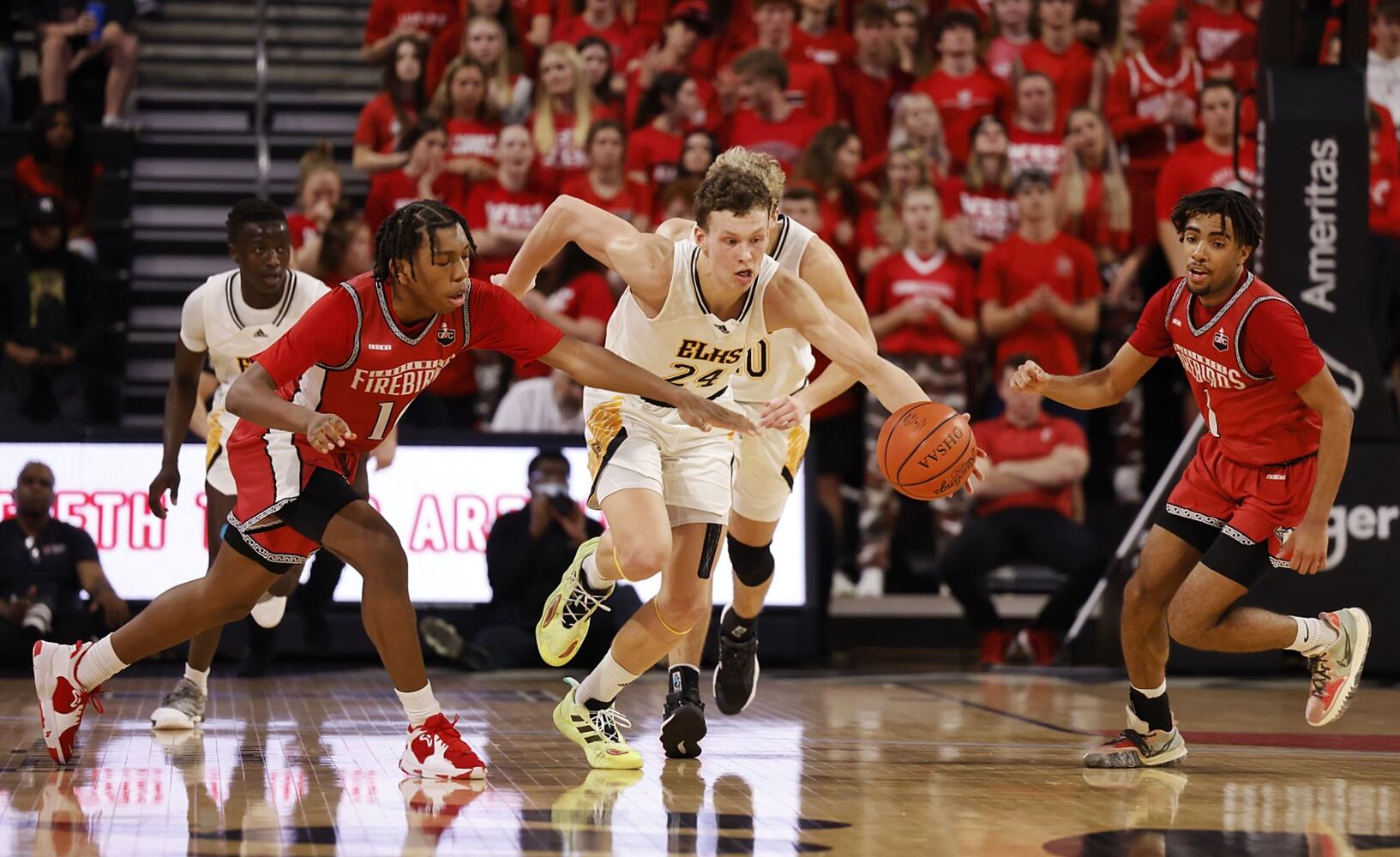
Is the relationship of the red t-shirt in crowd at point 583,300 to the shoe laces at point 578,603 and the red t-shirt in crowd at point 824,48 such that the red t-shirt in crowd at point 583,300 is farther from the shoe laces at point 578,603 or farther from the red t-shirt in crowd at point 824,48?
the shoe laces at point 578,603

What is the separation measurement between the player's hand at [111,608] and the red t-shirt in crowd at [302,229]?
7.95 feet

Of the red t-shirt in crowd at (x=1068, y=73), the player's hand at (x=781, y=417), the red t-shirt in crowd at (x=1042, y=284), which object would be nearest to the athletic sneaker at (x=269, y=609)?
the player's hand at (x=781, y=417)

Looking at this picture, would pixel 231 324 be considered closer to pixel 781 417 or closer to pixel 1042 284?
pixel 781 417

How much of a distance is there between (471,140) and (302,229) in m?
1.27

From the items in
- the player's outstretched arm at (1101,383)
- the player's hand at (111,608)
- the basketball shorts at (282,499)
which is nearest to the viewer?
the basketball shorts at (282,499)

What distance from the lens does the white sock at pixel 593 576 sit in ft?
20.4

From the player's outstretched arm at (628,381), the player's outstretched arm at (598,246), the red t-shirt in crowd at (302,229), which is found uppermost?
the player's outstretched arm at (598,246)

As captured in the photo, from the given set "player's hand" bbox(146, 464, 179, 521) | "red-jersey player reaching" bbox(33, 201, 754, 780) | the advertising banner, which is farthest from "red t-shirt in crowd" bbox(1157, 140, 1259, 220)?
"player's hand" bbox(146, 464, 179, 521)

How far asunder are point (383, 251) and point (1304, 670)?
6230 mm

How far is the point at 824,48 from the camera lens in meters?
11.5

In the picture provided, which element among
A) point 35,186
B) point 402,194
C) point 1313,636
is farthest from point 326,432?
point 35,186

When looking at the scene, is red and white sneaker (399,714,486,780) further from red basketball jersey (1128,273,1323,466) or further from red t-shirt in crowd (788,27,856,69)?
red t-shirt in crowd (788,27,856,69)

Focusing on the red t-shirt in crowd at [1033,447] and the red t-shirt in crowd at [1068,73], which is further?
the red t-shirt in crowd at [1068,73]

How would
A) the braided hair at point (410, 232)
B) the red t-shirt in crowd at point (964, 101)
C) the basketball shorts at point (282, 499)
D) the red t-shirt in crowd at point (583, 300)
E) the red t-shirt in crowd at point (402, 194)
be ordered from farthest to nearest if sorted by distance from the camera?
the red t-shirt in crowd at point (964, 101)
the red t-shirt in crowd at point (402, 194)
the red t-shirt in crowd at point (583, 300)
the basketball shorts at point (282, 499)
the braided hair at point (410, 232)
